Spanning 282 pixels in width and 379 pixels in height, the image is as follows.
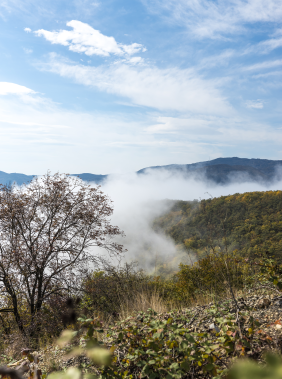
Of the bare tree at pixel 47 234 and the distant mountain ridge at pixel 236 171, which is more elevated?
the distant mountain ridge at pixel 236 171

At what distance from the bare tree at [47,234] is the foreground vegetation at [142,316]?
0.06 metres

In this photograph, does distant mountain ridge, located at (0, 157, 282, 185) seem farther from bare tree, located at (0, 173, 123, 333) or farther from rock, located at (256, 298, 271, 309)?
rock, located at (256, 298, 271, 309)

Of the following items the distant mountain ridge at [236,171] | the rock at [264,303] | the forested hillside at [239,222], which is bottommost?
the forested hillside at [239,222]

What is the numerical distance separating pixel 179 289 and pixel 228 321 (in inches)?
217

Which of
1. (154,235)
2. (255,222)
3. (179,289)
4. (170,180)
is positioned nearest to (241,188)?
(170,180)

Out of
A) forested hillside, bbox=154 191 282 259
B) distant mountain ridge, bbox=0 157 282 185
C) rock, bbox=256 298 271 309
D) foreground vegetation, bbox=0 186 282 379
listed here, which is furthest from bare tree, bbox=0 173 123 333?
distant mountain ridge, bbox=0 157 282 185

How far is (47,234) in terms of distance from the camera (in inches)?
281

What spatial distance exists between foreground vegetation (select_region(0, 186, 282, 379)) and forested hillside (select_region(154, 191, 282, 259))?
539 inches

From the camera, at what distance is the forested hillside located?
26578 millimetres

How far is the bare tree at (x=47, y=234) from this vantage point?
659cm

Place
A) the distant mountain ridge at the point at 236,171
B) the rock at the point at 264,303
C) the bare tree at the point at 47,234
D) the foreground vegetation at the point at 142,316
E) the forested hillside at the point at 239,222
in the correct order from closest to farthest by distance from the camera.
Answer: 1. the foreground vegetation at the point at 142,316
2. the rock at the point at 264,303
3. the bare tree at the point at 47,234
4. the forested hillside at the point at 239,222
5. the distant mountain ridge at the point at 236,171

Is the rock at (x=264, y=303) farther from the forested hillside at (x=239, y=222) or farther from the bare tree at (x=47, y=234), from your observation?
the forested hillside at (x=239, y=222)

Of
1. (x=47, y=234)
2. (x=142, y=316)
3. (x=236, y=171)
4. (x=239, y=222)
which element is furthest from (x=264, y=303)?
(x=236, y=171)

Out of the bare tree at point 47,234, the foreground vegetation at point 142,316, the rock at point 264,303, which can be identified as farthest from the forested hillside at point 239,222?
the rock at point 264,303
